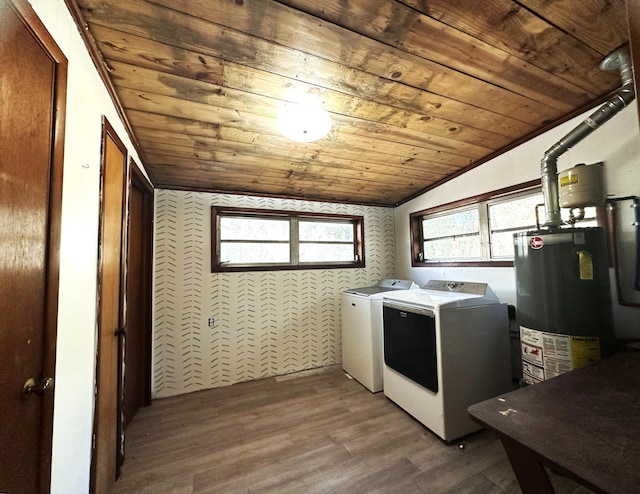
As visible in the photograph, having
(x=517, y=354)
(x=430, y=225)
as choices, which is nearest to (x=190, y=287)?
(x=430, y=225)

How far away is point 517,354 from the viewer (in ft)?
6.79

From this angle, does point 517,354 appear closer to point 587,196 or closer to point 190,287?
point 587,196

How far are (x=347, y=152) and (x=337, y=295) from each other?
5.76ft

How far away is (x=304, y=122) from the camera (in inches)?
61.5

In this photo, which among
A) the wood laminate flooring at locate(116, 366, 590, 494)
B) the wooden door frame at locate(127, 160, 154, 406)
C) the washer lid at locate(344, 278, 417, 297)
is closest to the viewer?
the wood laminate flooring at locate(116, 366, 590, 494)

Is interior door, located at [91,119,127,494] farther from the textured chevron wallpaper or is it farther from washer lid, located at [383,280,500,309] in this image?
washer lid, located at [383,280,500,309]

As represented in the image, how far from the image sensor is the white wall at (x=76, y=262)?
2.82 feet

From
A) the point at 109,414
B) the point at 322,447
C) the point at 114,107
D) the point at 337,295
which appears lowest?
the point at 322,447

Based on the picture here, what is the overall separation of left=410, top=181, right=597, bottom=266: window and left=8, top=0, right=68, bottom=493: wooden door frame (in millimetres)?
2554

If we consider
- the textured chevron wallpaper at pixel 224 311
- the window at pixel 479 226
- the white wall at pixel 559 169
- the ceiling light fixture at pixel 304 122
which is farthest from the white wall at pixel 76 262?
the white wall at pixel 559 169

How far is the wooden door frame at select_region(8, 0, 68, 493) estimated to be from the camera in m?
0.74

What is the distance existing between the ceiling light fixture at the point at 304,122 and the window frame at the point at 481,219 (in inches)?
65.9

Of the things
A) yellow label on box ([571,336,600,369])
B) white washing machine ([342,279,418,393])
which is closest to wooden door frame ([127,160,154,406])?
white washing machine ([342,279,418,393])

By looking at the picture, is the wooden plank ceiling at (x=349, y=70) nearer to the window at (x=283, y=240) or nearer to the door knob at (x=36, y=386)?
the window at (x=283, y=240)
